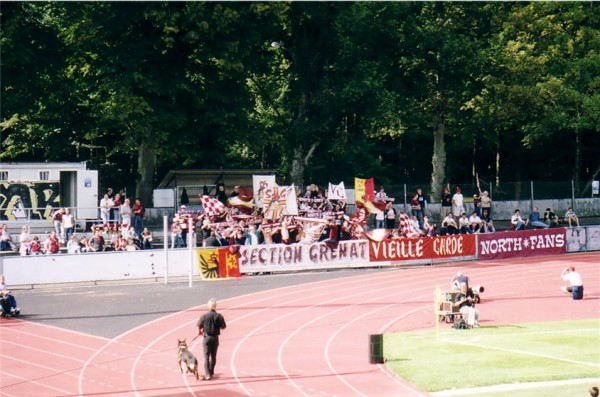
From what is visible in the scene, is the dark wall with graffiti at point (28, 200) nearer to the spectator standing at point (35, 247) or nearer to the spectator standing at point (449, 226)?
the spectator standing at point (35, 247)

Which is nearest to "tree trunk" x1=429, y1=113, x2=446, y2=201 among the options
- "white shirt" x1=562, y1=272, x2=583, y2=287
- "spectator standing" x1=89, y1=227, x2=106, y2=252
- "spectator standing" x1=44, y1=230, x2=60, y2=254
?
"white shirt" x1=562, y1=272, x2=583, y2=287

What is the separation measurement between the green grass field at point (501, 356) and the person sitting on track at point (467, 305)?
0.48m

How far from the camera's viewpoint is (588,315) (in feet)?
102

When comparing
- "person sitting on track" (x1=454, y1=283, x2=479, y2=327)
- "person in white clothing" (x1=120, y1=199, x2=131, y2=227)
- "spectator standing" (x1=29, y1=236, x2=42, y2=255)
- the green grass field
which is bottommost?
the green grass field

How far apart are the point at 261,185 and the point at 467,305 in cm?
1441

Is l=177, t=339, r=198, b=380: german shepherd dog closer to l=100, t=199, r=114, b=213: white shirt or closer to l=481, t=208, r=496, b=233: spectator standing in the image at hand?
l=100, t=199, r=114, b=213: white shirt

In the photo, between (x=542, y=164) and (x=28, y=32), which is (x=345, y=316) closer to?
(x=28, y=32)

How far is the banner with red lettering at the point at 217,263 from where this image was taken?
1452 inches

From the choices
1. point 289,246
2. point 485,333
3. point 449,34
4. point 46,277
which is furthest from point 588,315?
point 449,34

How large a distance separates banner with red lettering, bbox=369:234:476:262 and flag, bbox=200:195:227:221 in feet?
20.9

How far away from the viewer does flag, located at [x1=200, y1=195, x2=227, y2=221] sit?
130ft

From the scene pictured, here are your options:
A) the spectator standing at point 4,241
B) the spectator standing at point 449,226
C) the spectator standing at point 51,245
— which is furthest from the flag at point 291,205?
the spectator standing at point 4,241

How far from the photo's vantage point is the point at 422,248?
41500 millimetres

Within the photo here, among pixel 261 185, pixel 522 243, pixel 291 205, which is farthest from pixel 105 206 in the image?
pixel 522 243
